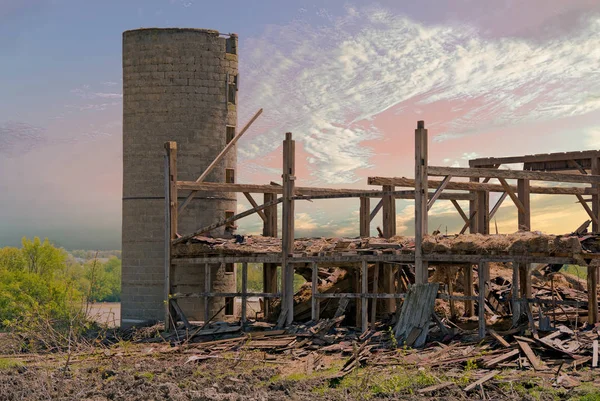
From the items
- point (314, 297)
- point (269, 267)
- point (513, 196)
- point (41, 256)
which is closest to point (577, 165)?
point (513, 196)

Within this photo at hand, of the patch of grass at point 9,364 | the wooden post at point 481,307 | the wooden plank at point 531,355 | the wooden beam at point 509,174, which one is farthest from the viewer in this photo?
the wooden beam at point 509,174

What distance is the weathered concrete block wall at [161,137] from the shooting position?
29.9 m

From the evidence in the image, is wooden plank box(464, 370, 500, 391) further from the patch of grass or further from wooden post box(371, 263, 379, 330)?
the patch of grass

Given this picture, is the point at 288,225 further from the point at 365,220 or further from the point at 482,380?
the point at 482,380

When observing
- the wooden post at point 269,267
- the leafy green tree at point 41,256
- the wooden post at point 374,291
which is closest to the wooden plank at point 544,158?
the wooden post at point 374,291

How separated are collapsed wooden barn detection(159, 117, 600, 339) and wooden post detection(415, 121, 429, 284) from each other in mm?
25

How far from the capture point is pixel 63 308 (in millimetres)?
43125

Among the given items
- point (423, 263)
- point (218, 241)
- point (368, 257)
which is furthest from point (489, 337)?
point (218, 241)

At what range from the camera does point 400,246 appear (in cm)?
2173

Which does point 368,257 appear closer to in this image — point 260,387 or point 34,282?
point 260,387

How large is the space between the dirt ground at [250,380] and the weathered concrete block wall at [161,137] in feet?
29.1

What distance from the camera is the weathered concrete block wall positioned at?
29938mm

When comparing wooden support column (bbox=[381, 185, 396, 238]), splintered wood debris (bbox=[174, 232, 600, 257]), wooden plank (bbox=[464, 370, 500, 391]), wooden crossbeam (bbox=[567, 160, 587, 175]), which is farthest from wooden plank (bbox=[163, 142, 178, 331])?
wooden crossbeam (bbox=[567, 160, 587, 175])

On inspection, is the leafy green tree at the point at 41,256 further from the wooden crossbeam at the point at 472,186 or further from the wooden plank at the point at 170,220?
the wooden crossbeam at the point at 472,186
